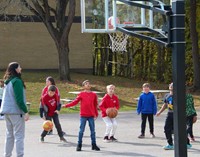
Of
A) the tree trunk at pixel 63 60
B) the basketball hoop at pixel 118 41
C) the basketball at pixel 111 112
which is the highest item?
the basketball hoop at pixel 118 41

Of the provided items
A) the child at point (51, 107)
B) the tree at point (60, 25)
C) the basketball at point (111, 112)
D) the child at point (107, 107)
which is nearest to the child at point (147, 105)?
the child at point (107, 107)

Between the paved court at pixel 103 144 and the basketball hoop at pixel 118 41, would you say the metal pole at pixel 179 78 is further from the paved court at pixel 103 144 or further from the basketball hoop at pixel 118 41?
the basketball hoop at pixel 118 41

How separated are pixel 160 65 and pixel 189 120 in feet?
89.9

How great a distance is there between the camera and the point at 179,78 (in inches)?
328

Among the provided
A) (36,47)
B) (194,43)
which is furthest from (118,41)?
(36,47)

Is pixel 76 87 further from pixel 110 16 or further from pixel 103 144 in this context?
pixel 110 16

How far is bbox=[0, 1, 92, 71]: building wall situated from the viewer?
3622cm

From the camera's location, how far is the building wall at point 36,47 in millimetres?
36219

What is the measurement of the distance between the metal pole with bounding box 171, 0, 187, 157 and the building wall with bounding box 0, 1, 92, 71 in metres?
28.4

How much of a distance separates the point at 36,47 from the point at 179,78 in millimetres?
29525

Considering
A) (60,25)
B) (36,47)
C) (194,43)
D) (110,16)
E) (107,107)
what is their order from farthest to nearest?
(36,47)
(194,43)
(60,25)
(107,107)
(110,16)

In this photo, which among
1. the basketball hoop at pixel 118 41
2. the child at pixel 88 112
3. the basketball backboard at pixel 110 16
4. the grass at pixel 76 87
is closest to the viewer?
the basketball backboard at pixel 110 16

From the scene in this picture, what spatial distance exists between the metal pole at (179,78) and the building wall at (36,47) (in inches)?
1120

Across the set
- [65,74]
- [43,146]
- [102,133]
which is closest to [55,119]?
[43,146]
